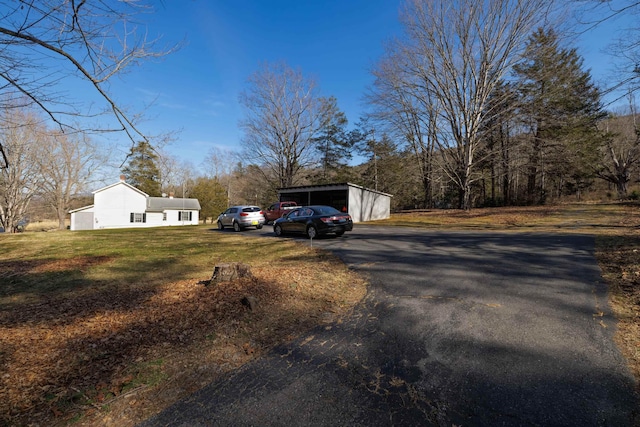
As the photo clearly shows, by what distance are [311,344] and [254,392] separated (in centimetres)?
96

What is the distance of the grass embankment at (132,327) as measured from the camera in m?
2.29

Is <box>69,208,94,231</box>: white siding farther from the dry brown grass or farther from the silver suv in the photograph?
the dry brown grass

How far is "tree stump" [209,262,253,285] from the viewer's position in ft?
16.5

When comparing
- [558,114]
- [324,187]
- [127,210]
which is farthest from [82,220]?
[558,114]

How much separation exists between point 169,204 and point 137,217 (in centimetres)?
433

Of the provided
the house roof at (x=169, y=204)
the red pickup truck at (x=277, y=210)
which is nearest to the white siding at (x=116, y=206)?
the house roof at (x=169, y=204)

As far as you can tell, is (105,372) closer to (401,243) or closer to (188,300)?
(188,300)

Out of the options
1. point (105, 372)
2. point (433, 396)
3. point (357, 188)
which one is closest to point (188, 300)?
point (105, 372)

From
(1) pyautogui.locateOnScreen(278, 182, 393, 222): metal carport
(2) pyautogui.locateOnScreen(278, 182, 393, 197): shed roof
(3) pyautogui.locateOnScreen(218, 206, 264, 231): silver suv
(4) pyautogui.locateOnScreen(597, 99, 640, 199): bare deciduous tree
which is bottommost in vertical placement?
(3) pyautogui.locateOnScreen(218, 206, 264, 231): silver suv

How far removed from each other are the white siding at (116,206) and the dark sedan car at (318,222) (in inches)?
1295

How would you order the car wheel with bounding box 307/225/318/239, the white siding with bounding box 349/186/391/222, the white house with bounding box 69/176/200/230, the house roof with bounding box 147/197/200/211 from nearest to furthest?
the car wheel with bounding box 307/225/318/239 → the white siding with bounding box 349/186/391/222 → the white house with bounding box 69/176/200/230 → the house roof with bounding box 147/197/200/211

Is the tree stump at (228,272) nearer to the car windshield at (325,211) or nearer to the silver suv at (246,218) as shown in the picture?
the car windshield at (325,211)

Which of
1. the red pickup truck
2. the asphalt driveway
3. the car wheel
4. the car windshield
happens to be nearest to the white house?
the red pickup truck

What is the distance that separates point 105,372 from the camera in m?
2.62
